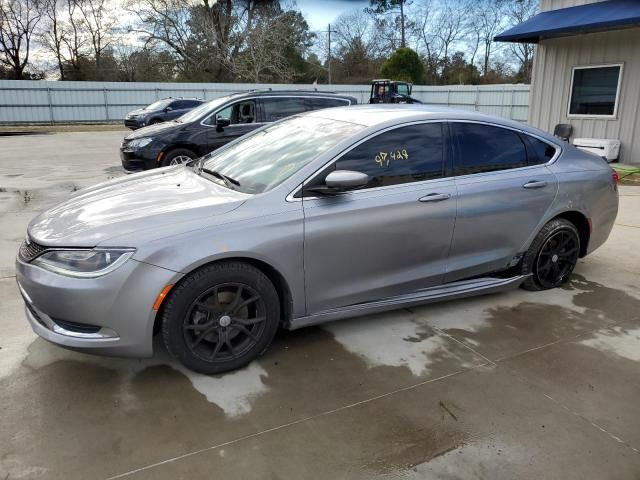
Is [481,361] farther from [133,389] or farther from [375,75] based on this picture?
[375,75]

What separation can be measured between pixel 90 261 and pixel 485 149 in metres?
2.93

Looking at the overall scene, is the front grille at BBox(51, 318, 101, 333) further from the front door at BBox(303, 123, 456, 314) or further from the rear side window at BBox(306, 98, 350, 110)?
the rear side window at BBox(306, 98, 350, 110)

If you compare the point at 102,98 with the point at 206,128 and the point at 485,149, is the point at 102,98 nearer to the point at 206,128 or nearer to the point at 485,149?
the point at 206,128

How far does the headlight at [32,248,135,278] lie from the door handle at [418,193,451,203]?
196 cm

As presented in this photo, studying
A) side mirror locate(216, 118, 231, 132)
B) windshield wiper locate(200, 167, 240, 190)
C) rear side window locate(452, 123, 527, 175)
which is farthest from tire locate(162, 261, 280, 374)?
side mirror locate(216, 118, 231, 132)

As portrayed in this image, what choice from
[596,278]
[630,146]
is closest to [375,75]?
[630,146]

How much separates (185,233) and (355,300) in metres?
1.26

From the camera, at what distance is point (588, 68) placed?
12336 millimetres

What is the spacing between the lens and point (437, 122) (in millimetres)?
3834

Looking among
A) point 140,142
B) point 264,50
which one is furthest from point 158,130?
point 264,50

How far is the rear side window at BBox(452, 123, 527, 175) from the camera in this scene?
12.8ft

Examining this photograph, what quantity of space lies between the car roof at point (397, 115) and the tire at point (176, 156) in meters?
5.58

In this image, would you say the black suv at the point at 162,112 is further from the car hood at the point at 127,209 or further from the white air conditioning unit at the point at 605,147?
the car hood at the point at 127,209

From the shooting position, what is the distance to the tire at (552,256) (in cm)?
431
